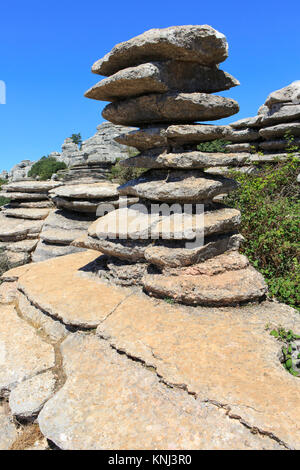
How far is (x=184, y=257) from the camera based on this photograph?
13.5ft

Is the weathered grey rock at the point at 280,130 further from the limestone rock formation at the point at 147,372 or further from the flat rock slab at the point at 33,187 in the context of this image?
the limestone rock formation at the point at 147,372

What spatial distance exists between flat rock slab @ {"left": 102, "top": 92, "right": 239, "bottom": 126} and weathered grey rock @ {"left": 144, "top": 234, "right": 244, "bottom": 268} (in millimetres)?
1932

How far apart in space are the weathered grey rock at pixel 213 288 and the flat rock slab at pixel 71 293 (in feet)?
2.21

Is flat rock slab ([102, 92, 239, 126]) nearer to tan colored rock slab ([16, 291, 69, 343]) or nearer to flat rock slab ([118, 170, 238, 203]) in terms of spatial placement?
flat rock slab ([118, 170, 238, 203])

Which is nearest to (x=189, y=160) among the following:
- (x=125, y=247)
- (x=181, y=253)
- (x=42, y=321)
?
(x=181, y=253)

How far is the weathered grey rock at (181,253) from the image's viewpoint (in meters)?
4.14

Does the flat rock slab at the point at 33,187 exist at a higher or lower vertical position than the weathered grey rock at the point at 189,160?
lower

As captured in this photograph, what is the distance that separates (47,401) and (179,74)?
4530 millimetres

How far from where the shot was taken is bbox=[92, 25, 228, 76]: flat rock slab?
4.02 metres

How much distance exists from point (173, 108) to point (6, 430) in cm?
444

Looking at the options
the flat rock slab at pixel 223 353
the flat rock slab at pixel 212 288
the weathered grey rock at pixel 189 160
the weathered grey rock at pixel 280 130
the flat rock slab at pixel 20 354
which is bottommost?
the flat rock slab at pixel 20 354

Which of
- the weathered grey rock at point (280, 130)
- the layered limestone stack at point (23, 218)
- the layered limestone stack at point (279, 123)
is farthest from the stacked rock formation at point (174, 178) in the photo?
the weathered grey rock at point (280, 130)
